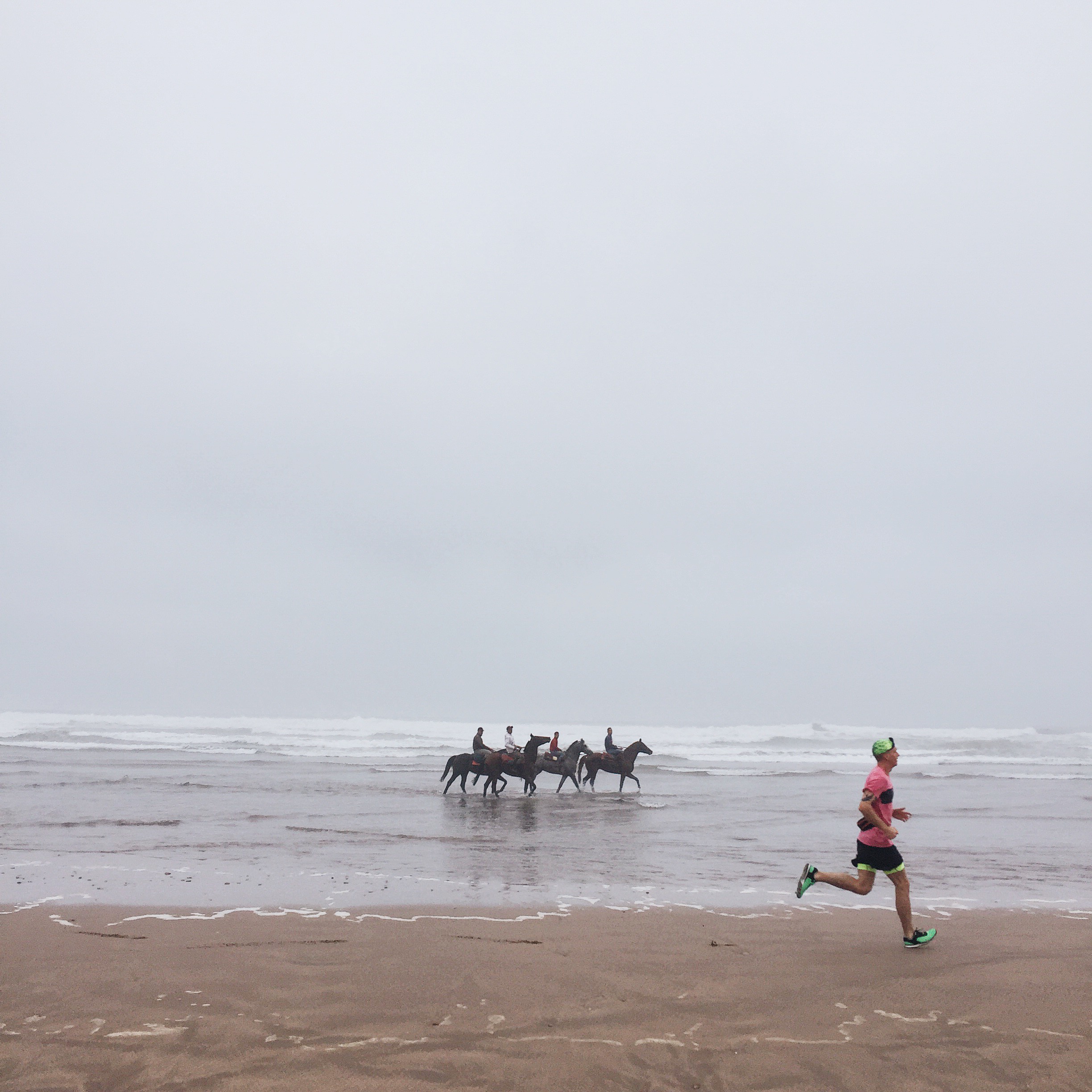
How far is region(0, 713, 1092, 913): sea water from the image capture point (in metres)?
9.46

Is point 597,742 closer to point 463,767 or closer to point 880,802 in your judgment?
point 463,767

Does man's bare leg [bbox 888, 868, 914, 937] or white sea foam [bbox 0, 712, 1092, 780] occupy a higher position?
man's bare leg [bbox 888, 868, 914, 937]

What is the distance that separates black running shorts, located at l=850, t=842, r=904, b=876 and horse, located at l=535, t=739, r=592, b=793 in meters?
17.8

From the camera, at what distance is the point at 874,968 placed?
6387 mm

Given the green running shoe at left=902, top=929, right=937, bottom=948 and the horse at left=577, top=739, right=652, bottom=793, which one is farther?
the horse at left=577, top=739, right=652, bottom=793

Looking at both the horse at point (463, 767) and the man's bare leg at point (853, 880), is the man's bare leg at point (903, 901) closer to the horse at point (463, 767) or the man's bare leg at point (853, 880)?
the man's bare leg at point (853, 880)

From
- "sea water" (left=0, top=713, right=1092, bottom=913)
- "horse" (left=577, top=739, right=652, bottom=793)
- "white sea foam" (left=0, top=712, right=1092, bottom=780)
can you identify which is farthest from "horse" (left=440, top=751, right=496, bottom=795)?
"white sea foam" (left=0, top=712, right=1092, bottom=780)

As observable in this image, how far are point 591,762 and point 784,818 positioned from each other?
912 cm

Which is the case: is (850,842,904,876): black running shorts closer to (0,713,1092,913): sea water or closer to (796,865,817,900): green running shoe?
(796,865,817,900): green running shoe

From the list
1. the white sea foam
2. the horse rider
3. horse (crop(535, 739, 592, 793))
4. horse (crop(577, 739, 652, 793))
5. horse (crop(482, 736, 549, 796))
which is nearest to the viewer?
horse (crop(482, 736, 549, 796))

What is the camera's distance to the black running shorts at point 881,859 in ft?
23.0

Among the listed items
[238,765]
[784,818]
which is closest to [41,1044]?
[784,818]

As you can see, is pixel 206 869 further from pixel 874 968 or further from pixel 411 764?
pixel 411 764

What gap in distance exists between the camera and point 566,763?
2555cm
